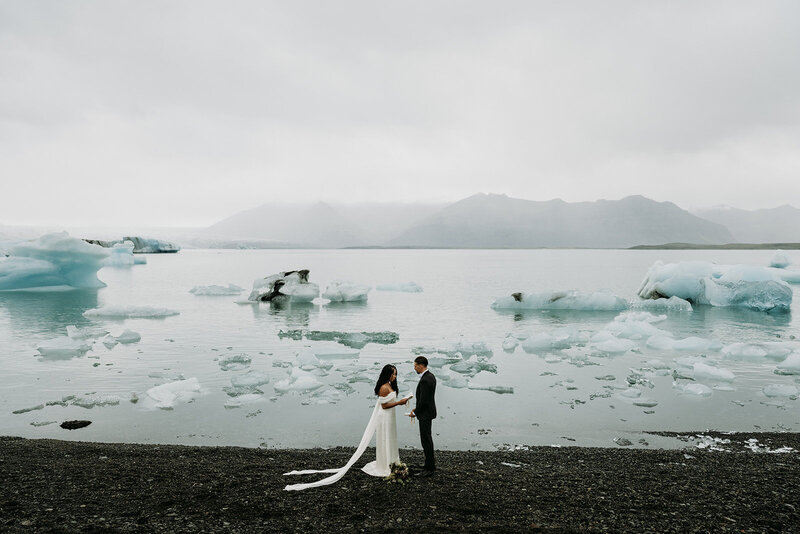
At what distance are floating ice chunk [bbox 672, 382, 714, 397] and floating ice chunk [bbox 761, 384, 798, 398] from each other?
128cm

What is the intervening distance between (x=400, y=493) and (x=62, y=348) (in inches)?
632

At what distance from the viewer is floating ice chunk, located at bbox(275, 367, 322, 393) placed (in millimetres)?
12820

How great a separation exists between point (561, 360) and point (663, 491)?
34.3 ft

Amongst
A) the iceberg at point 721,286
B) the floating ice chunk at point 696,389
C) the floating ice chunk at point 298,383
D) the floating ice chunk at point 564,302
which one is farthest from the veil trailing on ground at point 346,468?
the iceberg at point 721,286

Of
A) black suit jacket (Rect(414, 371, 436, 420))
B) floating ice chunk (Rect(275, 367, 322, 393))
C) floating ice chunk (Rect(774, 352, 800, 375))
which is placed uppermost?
black suit jacket (Rect(414, 371, 436, 420))

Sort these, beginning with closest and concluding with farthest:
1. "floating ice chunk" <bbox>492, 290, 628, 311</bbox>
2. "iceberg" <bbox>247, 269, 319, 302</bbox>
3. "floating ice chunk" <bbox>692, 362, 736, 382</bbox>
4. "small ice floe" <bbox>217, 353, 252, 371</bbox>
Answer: "floating ice chunk" <bbox>692, 362, 736, 382</bbox> < "small ice floe" <bbox>217, 353, 252, 371</bbox> < "floating ice chunk" <bbox>492, 290, 628, 311</bbox> < "iceberg" <bbox>247, 269, 319, 302</bbox>

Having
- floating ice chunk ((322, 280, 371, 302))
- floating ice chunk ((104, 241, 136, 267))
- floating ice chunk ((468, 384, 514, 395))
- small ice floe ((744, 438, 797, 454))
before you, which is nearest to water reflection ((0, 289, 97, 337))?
floating ice chunk ((322, 280, 371, 302))

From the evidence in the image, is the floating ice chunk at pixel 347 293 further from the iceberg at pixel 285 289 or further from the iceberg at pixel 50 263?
the iceberg at pixel 50 263

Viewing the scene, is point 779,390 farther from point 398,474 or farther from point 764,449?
point 398,474

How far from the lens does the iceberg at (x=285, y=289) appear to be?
34062 millimetres

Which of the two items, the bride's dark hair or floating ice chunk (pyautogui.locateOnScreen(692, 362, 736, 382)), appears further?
floating ice chunk (pyautogui.locateOnScreen(692, 362, 736, 382))

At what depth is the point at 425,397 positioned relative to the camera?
662 cm

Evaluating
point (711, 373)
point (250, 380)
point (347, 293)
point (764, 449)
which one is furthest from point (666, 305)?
point (250, 380)

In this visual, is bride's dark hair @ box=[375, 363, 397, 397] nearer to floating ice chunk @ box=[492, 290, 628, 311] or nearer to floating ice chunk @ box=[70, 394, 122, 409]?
floating ice chunk @ box=[70, 394, 122, 409]
